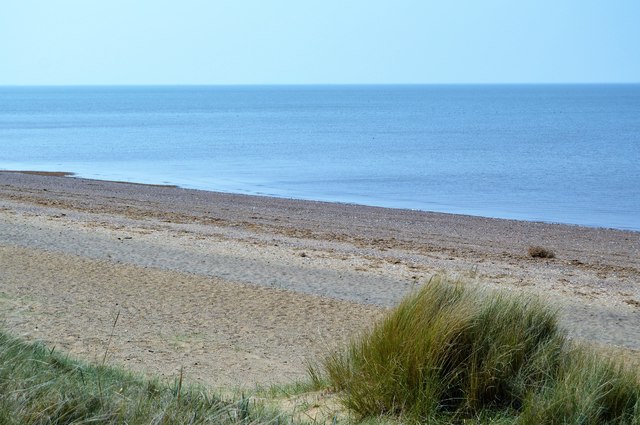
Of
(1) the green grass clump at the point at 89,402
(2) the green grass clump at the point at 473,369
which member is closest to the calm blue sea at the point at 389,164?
(2) the green grass clump at the point at 473,369

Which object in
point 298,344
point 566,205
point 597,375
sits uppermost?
point 566,205

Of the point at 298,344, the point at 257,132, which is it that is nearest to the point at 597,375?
the point at 298,344

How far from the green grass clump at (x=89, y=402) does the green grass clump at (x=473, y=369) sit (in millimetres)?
1106

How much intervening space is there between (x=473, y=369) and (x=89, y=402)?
8.61ft

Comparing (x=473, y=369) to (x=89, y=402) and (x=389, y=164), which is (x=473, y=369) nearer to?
(x=89, y=402)

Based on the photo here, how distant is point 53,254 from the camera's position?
47.2ft

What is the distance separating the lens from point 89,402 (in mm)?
4621

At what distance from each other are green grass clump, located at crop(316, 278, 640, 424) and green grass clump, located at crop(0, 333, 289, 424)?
43.5 inches

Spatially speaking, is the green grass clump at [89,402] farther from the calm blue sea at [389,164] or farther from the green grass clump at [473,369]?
the calm blue sea at [389,164]

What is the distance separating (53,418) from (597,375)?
345 cm

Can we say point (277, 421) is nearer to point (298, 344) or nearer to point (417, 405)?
point (417, 405)

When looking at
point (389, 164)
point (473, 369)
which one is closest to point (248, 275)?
point (473, 369)

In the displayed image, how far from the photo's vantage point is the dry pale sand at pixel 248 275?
9312mm

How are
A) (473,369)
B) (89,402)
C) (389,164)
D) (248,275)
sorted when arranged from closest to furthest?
(89,402) → (473,369) → (248,275) → (389,164)
